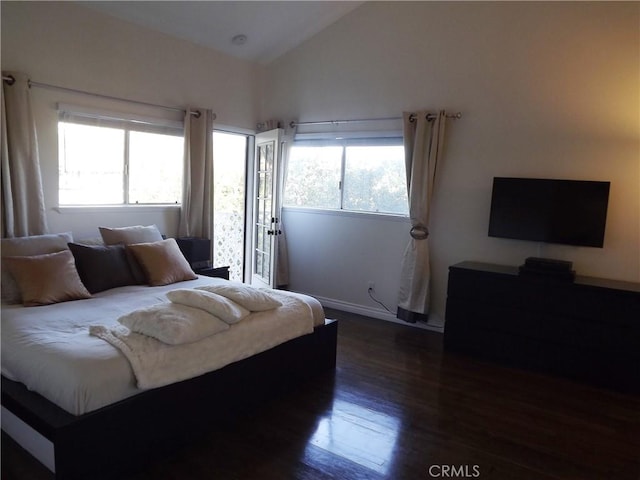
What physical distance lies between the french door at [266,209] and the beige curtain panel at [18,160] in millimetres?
2277

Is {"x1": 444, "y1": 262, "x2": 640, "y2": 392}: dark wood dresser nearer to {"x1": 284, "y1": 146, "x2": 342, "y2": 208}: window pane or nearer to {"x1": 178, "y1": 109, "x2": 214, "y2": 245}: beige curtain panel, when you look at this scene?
{"x1": 284, "y1": 146, "x2": 342, "y2": 208}: window pane

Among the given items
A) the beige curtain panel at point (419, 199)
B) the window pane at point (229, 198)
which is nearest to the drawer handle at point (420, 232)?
the beige curtain panel at point (419, 199)

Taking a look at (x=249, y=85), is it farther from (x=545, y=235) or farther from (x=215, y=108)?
(x=545, y=235)

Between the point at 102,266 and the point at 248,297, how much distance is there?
1.23 metres

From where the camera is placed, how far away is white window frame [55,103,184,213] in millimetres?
3842

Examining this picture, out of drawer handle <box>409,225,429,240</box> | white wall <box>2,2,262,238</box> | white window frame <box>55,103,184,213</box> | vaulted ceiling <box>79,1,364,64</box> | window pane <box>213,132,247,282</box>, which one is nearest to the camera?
white wall <box>2,2,262,238</box>

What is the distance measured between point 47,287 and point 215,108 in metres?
2.75

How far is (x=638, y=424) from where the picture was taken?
9.41 feet

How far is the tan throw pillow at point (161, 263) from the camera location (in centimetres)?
357

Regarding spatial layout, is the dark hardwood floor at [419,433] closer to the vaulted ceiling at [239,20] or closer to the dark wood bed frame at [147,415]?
the dark wood bed frame at [147,415]

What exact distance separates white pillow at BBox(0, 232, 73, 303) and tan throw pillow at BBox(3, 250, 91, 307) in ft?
0.19

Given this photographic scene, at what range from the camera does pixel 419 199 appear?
4.38 metres

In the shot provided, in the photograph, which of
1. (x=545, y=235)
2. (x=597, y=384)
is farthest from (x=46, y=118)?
(x=597, y=384)

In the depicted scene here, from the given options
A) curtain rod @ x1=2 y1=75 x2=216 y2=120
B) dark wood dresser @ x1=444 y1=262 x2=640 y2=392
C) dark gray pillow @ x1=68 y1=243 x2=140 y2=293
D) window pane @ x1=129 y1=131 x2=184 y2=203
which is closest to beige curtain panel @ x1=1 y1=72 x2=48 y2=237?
curtain rod @ x1=2 y1=75 x2=216 y2=120
